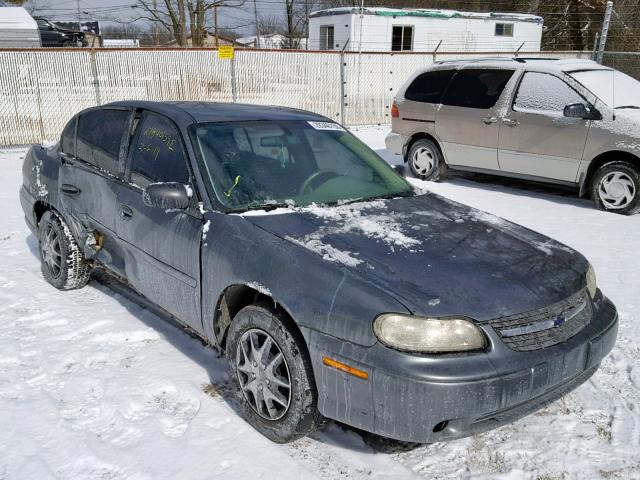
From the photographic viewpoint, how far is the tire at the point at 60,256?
4.66 metres

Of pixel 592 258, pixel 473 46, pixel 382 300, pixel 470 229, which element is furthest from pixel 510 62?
pixel 473 46

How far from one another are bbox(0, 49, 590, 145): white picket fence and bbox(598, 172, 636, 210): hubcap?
9.42 meters

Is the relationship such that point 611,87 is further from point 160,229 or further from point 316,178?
point 160,229

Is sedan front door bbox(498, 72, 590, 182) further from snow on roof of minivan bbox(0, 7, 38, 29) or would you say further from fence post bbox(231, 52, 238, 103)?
snow on roof of minivan bbox(0, 7, 38, 29)

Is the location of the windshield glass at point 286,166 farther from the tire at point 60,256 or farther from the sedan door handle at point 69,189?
the tire at point 60,256

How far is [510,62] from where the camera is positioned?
26.8ft

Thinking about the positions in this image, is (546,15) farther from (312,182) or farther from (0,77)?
(312,182)

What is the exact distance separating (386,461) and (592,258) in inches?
147

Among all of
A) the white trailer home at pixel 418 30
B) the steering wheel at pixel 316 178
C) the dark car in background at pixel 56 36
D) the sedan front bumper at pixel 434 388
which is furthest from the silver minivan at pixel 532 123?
the dark car in background at pixel 56 36

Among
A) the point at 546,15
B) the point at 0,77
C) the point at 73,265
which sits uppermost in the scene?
→ the point at 546,15

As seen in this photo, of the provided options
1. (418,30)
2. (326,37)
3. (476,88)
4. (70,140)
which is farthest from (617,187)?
(326,37)

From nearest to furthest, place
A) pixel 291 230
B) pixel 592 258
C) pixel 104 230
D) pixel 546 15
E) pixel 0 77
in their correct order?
pixel 291 230, pixel 104 230, pixel 592 258, pixel 0 77, pixel 546 15

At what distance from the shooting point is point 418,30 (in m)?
24.5

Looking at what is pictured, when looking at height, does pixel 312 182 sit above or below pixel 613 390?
above
